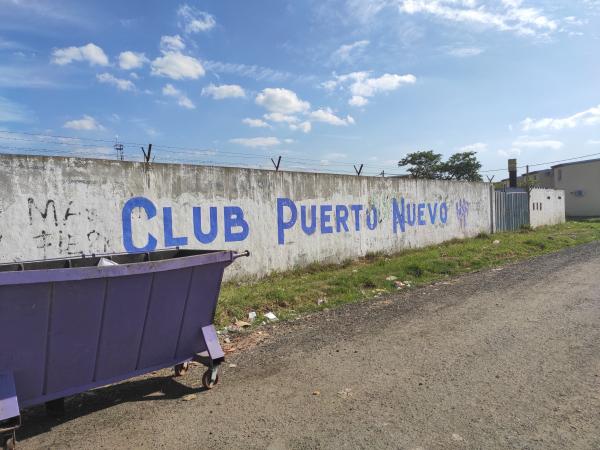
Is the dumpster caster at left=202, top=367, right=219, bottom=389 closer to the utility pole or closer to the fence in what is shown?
the fence

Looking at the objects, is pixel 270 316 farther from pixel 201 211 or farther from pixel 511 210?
pixel 511 210

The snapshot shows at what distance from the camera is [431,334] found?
5270mm

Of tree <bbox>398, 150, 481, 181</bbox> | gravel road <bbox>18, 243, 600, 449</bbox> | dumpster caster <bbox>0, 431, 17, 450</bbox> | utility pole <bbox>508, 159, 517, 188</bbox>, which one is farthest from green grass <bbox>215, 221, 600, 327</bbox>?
tree <bbox>398, 150, 481, 181</bbox>

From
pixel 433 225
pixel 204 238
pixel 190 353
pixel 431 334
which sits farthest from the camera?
pixel 433 225

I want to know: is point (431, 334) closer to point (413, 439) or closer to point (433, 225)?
point (413, 439)

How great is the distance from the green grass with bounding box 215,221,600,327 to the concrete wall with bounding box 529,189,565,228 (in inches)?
Answer: 340

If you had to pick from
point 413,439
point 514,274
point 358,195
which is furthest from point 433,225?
point 413,439

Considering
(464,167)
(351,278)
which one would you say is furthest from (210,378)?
(464,167)

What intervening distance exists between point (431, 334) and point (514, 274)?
16.3 feet

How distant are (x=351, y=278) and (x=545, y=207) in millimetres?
19487

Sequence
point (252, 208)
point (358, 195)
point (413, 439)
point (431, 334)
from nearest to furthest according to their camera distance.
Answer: point (413, 439) → point (431, 334) → point (252, 208) → point (358, 195)

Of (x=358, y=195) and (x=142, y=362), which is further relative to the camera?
(x=358, y=195)

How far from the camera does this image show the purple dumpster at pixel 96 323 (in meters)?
2.98

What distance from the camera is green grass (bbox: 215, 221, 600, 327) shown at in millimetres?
6957
